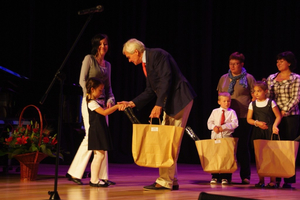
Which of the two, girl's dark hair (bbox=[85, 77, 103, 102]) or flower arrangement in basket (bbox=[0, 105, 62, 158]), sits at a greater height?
girl's dark hair (bbox=[85, 77, 103, 102])

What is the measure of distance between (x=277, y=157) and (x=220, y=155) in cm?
54

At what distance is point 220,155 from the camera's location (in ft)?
14.4

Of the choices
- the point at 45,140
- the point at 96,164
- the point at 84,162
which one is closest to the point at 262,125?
the point at 96,164

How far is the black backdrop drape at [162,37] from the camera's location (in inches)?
287

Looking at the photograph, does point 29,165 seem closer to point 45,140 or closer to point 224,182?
point 45,140

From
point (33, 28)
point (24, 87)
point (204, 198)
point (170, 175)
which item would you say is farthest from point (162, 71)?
point (33, 28)

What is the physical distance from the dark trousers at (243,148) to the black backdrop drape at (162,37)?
8.83 feet

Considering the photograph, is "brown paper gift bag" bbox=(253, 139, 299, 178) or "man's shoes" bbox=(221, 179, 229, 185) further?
"man's shoes" bbox=(221, 179, 229, 185)

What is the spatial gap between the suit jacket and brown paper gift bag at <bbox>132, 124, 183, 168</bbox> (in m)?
0.23

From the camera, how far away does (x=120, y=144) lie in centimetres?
827

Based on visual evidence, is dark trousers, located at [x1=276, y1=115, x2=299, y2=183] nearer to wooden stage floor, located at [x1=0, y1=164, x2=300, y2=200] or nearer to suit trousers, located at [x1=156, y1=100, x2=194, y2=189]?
wooden stage floor, located at [x1=0, y1=164, x2=300, y2=200]

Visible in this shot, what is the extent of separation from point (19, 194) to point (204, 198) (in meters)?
2.07

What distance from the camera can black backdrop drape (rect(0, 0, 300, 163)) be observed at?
7.30 meters

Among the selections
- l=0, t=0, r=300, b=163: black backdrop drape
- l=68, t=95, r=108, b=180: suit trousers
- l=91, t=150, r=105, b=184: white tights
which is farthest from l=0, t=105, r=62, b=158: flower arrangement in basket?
l=0, t=0, r=300, b=163: black backdrop drape
